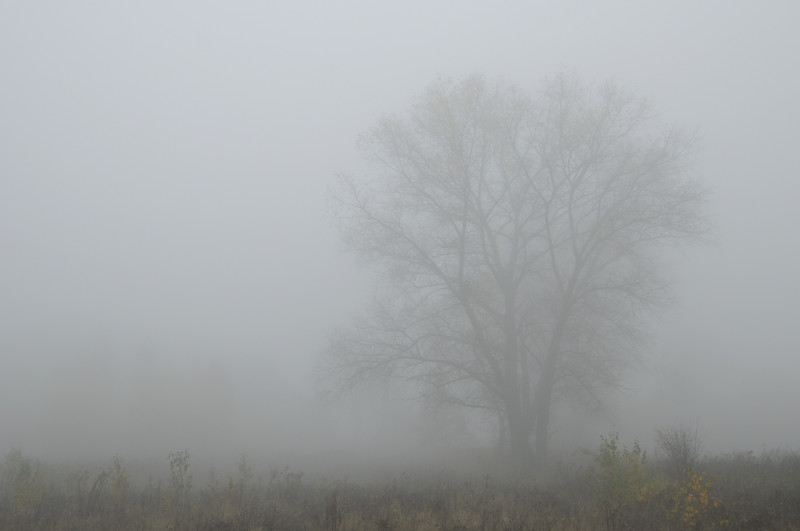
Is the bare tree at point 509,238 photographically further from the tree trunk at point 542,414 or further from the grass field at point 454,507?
the grass field at point 454,507

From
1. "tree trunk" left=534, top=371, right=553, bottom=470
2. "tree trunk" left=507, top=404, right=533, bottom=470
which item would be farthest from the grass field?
"tree trunk" left=507, top=404, right=533, bottom=470

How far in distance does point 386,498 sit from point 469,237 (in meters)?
9.29

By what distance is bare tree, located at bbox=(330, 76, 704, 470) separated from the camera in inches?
545

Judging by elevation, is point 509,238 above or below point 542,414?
above

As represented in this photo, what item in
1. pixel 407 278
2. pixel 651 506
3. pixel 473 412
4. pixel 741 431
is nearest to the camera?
pixel 651 506

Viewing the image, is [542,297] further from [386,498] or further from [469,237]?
[386,498]

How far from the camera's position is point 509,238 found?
50.3 feet

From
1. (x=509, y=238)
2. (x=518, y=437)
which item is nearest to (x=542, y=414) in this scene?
(x=518, y=437)

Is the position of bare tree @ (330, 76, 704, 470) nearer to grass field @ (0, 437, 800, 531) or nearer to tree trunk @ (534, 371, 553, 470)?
tree trunk @ (534, 371, 553, 470)

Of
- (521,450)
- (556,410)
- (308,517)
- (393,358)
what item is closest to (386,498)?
(308,517)

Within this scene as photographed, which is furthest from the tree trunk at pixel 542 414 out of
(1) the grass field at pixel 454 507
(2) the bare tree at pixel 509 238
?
(1) the grass field at pixel 454 507

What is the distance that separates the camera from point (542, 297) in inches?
611

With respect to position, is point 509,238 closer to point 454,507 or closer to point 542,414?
point 542,414

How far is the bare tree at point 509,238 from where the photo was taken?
45.4ft
